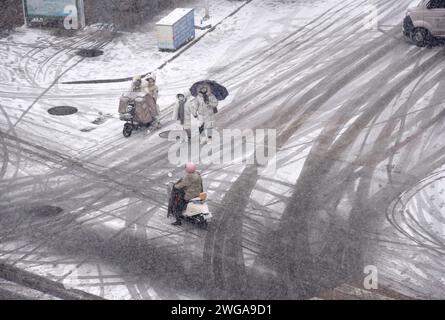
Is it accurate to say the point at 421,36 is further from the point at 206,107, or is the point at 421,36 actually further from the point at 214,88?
the point at 206,107

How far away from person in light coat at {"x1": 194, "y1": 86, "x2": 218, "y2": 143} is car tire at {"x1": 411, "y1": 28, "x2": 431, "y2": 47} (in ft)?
28.9

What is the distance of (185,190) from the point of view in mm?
13523

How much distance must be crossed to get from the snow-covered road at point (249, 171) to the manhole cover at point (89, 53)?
1.13ft

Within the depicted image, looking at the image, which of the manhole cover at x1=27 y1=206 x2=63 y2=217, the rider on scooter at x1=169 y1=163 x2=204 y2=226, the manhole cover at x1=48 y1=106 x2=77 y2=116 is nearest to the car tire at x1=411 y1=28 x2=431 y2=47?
the manhole cover at x1=48 y1=106 x2=77 y2=116

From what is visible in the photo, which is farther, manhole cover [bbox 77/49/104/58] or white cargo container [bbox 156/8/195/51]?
manhole cover [bbox 77/49/104/58]

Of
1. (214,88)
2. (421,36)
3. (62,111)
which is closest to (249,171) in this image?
(214,88)

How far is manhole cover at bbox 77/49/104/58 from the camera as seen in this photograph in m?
23.4

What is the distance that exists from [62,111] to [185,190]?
7516 mm

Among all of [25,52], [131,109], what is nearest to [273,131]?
[131,109]

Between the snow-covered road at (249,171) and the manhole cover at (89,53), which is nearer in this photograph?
the snow-covered road at (249,171)

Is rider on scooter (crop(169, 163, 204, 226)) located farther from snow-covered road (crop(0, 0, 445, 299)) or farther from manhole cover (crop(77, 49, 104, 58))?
manhole cover (crop(77, 49, 104, 58))

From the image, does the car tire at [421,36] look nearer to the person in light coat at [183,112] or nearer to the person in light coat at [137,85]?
the person in light coat at [183,112]

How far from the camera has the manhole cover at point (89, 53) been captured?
23.4 m

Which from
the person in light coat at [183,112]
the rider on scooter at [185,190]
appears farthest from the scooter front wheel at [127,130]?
the rider on scooter at [185,190]
